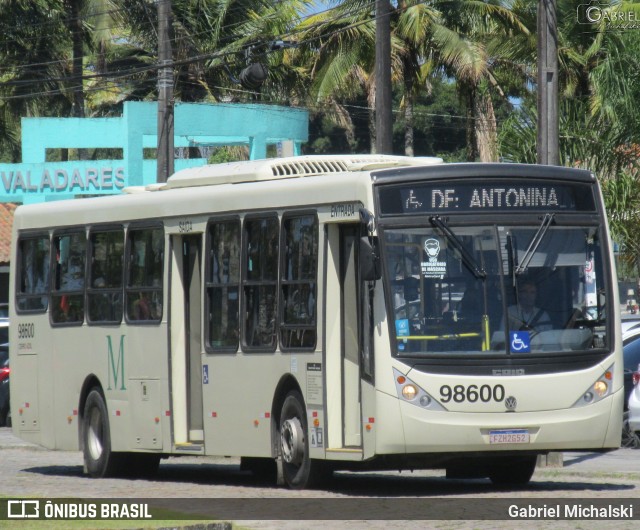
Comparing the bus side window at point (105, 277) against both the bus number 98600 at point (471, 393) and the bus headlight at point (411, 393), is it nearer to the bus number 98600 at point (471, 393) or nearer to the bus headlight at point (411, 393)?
the bus headlight at point (411, 393)

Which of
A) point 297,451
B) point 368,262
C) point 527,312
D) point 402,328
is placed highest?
point 368,262

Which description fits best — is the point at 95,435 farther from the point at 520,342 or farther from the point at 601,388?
the point at 601,388

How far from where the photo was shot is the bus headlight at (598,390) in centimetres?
1292

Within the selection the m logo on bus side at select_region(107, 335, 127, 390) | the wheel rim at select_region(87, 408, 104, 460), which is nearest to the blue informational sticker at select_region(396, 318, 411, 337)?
the m logo on bus side at select_region(107, 335, 127, 390)

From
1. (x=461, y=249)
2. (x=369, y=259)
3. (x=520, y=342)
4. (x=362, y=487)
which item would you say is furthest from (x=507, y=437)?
(x=362, y=487)

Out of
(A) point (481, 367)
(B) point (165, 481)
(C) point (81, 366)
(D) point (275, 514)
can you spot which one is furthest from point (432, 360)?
(C) point (81, 366)

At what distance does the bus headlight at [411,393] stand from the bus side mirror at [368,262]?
80 cm

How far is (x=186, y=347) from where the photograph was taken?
1559 centimetres

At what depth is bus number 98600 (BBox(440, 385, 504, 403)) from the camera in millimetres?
12617

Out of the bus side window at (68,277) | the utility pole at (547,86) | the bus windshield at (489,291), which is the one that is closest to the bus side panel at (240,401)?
the bus windshield at (489,291)

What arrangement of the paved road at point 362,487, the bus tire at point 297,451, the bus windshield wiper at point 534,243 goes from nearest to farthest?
the paved road at point 362,487 < the bus windshield wiper at point 534,243 < the bus tire at point 297,451

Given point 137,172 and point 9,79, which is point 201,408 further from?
point 9,79

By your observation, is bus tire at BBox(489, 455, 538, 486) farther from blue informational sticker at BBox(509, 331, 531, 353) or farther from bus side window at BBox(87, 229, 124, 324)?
bus side window at BBox(87, 229, 124, 324)

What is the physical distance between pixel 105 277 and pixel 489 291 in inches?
219
